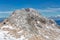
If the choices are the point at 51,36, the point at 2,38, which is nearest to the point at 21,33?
the point at 2,38

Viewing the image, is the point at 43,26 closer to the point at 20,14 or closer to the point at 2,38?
the point at 20,14

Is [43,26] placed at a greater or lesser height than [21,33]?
greater

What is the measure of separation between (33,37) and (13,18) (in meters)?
2.49

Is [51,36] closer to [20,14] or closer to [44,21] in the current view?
[44,21]

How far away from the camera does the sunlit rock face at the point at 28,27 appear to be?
14.8 metres

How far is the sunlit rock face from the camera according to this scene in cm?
1481

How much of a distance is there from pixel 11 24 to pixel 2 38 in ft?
5.57

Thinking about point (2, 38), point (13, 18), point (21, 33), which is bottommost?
point (2, 38)

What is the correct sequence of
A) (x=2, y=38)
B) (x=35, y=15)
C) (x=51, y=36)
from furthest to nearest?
(x=35, y=15)
(x=51, y=36)
(x=2, y=38)

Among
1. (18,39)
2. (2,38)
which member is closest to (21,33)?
(18,39)

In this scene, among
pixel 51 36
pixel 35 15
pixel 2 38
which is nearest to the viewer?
pixel 2 38

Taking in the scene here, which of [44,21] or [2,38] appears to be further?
[44,21]

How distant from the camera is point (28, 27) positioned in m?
15.6

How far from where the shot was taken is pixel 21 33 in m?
14.9
